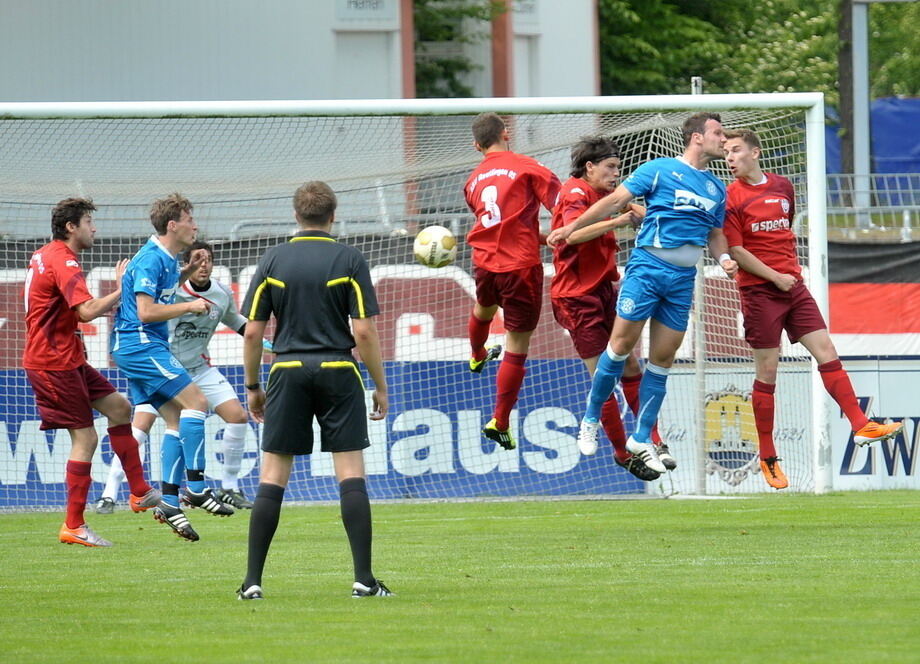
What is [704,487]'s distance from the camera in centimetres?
1562

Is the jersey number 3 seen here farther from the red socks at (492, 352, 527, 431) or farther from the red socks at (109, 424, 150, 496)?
the red socks at (109, 424, 150, 496)

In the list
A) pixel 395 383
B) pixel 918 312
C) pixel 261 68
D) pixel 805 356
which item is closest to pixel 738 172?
pixel 805 356

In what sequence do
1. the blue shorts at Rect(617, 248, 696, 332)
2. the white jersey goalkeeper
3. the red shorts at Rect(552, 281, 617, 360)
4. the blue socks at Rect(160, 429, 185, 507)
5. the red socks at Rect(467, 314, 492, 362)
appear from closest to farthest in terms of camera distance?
the blue shorts at Rect(617, 248, 696, 332) → the red shorts at Rect(552, 281, 617, 360) → the red socks at Rect(467, 314, 492, 362) → the blue socks at Rect(160, 429, 185, 507) → the white jersey goalkeeper

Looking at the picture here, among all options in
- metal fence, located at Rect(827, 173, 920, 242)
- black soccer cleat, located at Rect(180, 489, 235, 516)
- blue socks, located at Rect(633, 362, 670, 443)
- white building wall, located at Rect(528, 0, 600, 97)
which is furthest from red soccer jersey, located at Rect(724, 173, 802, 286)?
white building wall, located at Rect(528, 0, 600, 97)

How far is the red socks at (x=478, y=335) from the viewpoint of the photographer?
1212cm

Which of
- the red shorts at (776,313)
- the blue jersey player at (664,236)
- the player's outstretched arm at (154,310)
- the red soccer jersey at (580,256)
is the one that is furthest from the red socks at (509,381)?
the player's outstretched arm at (154,310)

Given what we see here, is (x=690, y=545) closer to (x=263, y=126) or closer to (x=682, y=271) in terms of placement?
(x=682, y=271)

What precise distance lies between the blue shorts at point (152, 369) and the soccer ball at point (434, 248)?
1978mm

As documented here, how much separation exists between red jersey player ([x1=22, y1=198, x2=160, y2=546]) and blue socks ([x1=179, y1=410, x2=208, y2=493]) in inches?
55.2

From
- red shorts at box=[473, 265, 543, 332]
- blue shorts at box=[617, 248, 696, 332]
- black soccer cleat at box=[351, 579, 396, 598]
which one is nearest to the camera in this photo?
black soccer cleat at box=[351, 579, 396, 598]

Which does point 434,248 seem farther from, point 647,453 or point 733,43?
point 733,43

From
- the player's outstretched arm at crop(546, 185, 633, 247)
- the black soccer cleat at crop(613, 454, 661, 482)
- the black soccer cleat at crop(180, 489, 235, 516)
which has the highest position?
the player's outstretched arm at crop(546, 185, 633, 247)

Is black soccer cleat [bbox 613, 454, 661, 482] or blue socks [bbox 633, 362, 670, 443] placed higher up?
blue socks [bbox 633, 362, 670, 443]

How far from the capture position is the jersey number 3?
1147cm
